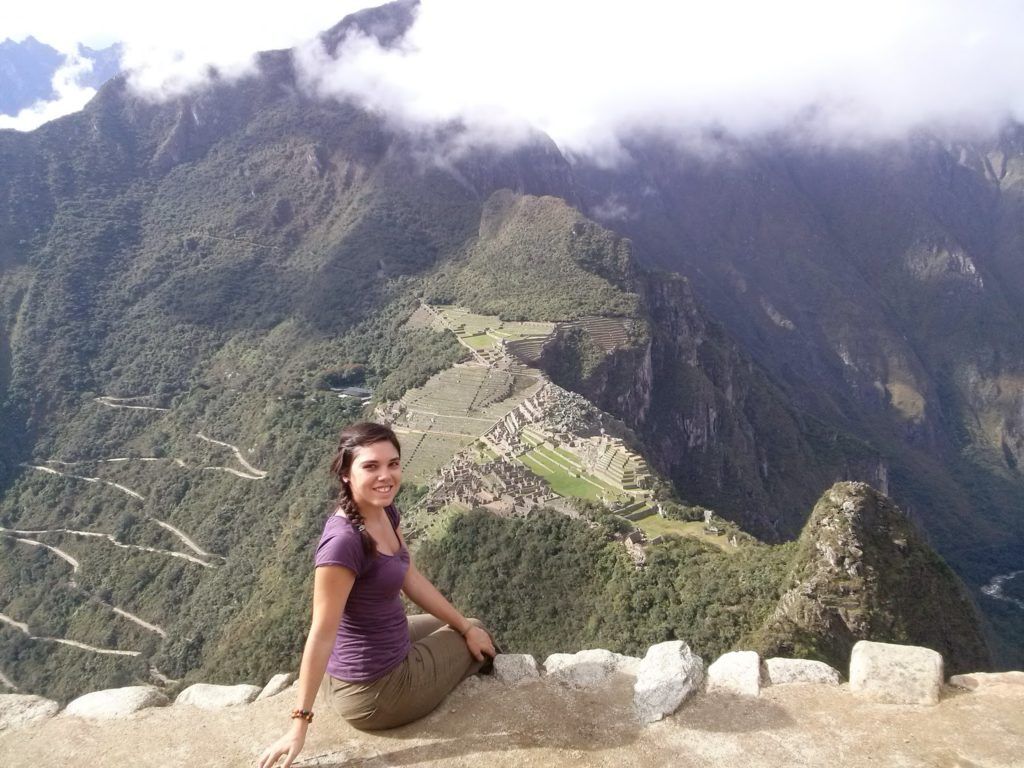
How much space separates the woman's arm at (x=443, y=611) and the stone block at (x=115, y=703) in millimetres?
2507

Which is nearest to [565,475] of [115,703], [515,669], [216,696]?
[515,669]

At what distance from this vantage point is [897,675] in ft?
18.3

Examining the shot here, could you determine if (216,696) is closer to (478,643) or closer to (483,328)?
Result: (478,643)

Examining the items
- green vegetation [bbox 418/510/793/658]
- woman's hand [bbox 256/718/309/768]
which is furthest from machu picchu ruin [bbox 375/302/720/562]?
woman's hand [bbox 256/718/309/768]

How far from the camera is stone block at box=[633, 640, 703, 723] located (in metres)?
5.49

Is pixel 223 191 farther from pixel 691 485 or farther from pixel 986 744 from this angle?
pixel 986 744

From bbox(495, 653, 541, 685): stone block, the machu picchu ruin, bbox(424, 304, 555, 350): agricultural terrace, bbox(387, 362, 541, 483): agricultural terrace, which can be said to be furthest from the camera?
bbox(424, 304, 555, 350): agricultural terrace

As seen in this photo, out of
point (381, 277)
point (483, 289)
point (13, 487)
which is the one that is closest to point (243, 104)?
point (381, 277)

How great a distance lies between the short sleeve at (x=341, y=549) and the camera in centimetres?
457

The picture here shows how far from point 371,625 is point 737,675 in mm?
3117

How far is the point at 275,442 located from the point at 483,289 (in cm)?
2866

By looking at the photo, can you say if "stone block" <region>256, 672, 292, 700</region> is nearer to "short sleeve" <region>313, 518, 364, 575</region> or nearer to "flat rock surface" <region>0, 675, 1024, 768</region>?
"flat rock surface" <region>0, 675, 1024, 768</region>

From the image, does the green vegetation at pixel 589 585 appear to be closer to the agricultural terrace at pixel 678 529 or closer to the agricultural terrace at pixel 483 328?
the agricultural terrace at pixel 678 529

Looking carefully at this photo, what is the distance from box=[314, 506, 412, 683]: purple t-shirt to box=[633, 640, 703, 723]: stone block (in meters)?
1.95
